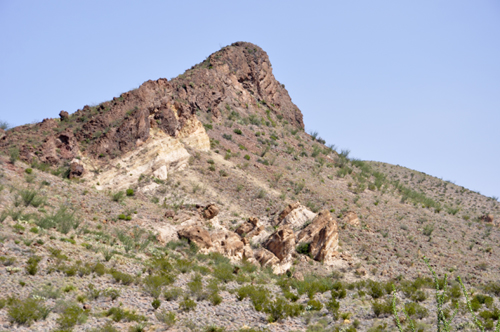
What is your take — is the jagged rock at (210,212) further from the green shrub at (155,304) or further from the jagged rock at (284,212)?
the green shrub at (155,304)

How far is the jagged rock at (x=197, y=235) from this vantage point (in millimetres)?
22250

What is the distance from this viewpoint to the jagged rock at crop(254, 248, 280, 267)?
75.1ft

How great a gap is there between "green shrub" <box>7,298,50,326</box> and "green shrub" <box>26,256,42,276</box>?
1.89 meters

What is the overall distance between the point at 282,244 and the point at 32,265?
45.7 feet

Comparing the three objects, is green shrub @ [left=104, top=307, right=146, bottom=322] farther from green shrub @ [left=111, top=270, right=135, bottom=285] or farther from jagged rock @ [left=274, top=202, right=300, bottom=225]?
jagged rock @ [left=274, top=202, right=300, bottom=225]

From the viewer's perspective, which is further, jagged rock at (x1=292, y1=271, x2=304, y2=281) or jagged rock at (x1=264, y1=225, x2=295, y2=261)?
jagged rock at (x1=264, y1=225, x2=295, y2=261)

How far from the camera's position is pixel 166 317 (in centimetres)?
1289

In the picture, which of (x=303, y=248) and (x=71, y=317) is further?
(x=303, y=248)

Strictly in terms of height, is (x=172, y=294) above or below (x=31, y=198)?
below

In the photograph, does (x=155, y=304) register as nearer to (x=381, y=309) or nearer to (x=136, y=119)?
(x=381, y=309)

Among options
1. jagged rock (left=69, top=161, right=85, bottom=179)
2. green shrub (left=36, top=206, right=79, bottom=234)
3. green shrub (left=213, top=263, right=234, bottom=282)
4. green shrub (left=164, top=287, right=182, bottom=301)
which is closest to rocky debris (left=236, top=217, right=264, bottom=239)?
green shrub (left=213, top=263, right=234, bottom=282)

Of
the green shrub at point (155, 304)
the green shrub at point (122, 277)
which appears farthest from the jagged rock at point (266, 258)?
the green shrub at point (155, 304)

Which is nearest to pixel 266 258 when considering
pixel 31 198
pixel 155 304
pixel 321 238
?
pixel 321 238

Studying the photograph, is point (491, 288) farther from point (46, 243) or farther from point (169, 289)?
point (46, 243)
